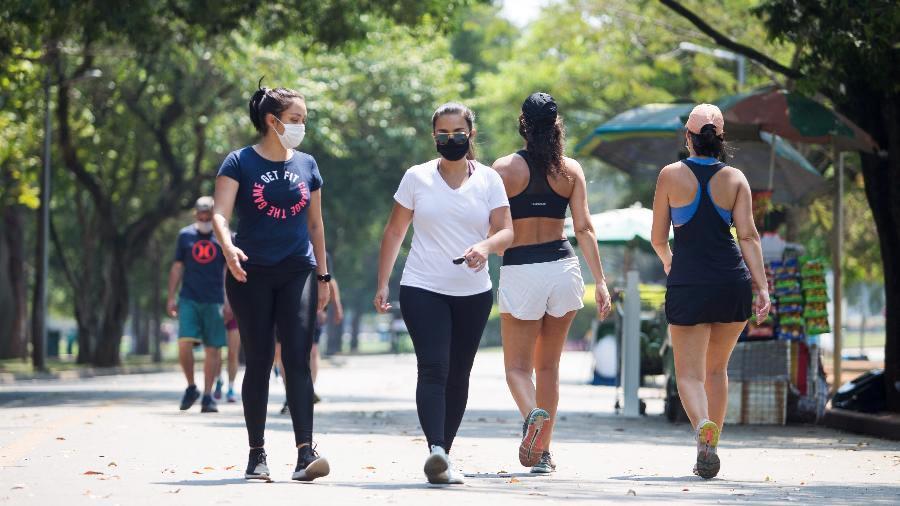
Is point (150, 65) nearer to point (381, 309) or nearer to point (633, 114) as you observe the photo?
point (633, 114)

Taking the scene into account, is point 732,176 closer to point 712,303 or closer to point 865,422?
point 712,303

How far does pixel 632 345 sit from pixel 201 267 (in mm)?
4234

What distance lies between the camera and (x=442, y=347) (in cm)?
820

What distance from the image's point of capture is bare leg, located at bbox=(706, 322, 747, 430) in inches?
363

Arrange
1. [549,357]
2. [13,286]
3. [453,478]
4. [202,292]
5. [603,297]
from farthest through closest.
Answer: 1. [13,286]
2. [202,292]
3. [549,357]
4. [603,297]
5. [453,478]

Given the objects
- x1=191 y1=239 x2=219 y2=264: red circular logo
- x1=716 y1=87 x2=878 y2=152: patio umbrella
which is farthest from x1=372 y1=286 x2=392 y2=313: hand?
x1=191 y1=239 x2=219 y2=264: red circular logo

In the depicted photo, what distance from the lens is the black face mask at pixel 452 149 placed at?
8289 mm

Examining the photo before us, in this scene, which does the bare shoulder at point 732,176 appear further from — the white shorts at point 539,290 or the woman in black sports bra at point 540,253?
the white shorts at point 539,290

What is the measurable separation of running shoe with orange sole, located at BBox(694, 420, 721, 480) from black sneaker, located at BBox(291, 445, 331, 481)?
6.35 feet

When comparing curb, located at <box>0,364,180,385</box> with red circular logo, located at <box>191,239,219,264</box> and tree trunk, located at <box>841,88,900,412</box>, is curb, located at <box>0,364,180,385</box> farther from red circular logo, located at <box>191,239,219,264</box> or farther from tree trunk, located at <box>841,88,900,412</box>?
tree trunk, located at <box>841,88,900,412</box>

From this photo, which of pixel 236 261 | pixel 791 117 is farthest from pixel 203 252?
pixel 236 261

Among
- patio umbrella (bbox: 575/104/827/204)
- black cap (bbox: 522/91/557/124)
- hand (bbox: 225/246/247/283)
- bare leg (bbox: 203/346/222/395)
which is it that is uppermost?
patio umbrella (bbox: 575/104/827/204)

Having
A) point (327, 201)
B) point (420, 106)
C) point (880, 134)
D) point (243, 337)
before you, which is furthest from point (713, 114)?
point (327, 201)

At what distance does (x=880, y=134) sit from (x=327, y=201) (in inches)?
1343
